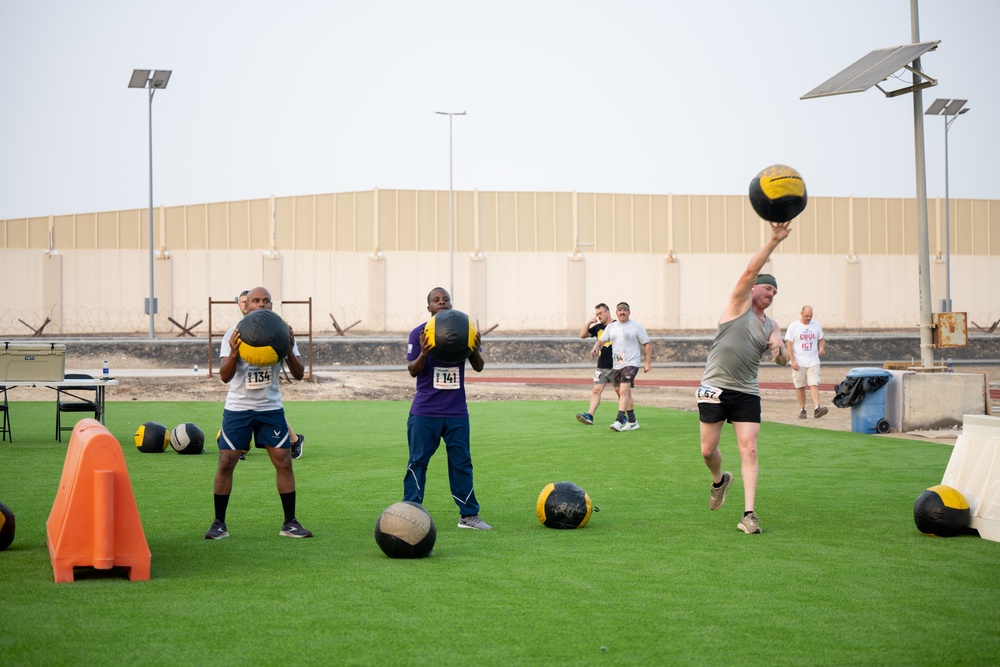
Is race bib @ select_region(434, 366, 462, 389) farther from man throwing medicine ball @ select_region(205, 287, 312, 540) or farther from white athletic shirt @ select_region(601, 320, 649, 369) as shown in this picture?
white athletic shirt @ select_region(601, 320, 649, 369)

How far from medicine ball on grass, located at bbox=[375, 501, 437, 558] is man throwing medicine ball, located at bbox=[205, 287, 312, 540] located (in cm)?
106

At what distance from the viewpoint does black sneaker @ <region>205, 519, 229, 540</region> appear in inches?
320

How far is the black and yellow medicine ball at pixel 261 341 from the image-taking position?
7.80 meters

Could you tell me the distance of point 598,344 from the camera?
1775cm

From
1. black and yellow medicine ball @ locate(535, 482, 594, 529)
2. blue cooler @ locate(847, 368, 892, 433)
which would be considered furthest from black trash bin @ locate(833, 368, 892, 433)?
black and yellow medicine ball @ locate(535, 482, 594, 529)

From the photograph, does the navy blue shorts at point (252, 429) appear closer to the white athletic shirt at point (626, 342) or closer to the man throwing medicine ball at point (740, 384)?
the man throwing medicine ball at point (740, 384)

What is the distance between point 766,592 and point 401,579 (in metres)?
2.23

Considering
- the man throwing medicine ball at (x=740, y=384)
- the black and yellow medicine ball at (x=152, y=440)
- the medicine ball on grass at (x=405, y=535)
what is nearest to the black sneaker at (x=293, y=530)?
the medicine ball on grass at (x=405, y=535)

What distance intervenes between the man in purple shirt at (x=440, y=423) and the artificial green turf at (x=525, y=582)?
358mm

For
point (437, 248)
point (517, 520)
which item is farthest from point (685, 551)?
point (437, 248)

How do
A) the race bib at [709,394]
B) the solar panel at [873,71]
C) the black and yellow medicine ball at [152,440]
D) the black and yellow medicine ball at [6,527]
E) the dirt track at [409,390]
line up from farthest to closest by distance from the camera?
1. the dirt track at [409,390]
2. the solar panel at [873,71]
3. the black and yellow medicine ball at [152,440]
4. the race bib at [709,394]
5. the black and yellow medicine ball at [6,527]

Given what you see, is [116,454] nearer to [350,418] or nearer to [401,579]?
[401,579]

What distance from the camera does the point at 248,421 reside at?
801cm

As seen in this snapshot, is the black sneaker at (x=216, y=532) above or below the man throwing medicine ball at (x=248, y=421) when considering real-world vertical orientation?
below
